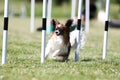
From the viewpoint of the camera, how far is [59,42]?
410 inches

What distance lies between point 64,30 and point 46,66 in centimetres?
119

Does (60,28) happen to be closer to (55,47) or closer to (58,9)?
(55,47)

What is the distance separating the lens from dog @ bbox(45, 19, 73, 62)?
10344mm

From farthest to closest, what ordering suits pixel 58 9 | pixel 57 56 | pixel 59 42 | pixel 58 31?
pixel 58 9 < pixel 57 56 < pixel 59 42 < pixel 58 31

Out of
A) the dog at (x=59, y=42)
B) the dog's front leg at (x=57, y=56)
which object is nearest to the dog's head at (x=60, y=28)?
the dog at (x=59, y=42)

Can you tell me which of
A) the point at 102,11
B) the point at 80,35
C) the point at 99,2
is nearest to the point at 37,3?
the point at 99,2

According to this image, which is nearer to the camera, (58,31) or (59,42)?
(58,31)

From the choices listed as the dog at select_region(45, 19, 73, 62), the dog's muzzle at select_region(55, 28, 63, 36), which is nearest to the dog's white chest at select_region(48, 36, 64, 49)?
the dog at select_region(45, 19, 73, 62)

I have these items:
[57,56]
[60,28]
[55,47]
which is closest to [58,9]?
[57,56]

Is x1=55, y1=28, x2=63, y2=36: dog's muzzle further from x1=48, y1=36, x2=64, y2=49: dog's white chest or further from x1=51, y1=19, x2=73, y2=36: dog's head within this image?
x1=48, y1=36, x2=64, y2=49: dog's white chest

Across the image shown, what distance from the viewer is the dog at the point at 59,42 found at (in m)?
10.3

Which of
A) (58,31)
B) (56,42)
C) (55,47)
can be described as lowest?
(55,47)

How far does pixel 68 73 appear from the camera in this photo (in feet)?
28.8

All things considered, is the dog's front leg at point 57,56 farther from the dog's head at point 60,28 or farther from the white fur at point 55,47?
the dog's head at point 60,28
